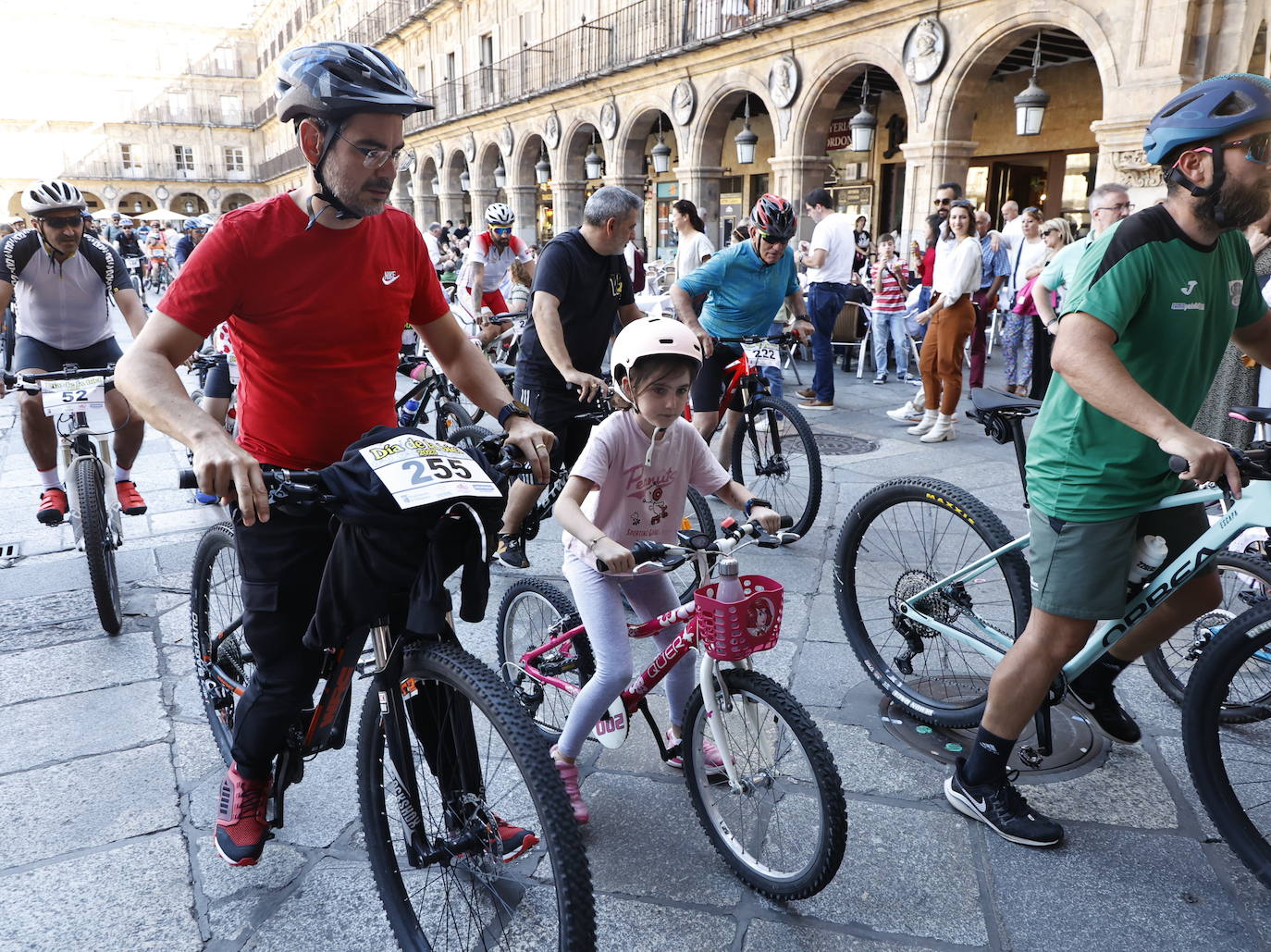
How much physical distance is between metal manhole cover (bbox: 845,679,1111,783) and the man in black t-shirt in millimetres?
1937

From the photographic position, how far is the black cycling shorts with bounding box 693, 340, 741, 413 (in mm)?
5527

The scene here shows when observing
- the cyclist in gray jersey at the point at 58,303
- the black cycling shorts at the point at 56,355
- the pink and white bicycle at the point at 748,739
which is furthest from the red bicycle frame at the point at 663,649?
the black cycling shorts at the point at 56,355

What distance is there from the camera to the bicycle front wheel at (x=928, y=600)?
9.76 ft

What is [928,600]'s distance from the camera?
3.17 meters

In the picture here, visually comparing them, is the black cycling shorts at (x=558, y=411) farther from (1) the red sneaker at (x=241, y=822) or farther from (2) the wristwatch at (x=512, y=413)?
(1) the red sneaker at (x=241, y=822)

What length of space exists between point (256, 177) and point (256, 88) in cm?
796

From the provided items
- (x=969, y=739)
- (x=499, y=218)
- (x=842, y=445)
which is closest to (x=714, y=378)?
(x=842, y=445)

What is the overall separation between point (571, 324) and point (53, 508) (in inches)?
117

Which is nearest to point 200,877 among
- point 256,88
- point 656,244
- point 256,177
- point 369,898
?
point 369,898

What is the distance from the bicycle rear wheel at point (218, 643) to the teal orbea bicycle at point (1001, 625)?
208 centimetres

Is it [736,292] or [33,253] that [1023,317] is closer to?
[736,292]

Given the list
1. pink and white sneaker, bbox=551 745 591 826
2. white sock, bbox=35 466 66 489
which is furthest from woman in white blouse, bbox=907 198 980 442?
white sock, bbox=35 466 66 489

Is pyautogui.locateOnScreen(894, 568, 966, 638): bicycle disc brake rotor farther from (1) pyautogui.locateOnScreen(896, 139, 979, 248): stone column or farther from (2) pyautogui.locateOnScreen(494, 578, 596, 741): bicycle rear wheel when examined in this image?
(1) pyautogui.locateOnScreen(896, 139, 979, 248): stone column

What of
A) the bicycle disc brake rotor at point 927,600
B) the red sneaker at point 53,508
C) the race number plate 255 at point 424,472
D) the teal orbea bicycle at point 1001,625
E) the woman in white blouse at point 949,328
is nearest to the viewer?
the race number plate 255 at point 424,472
